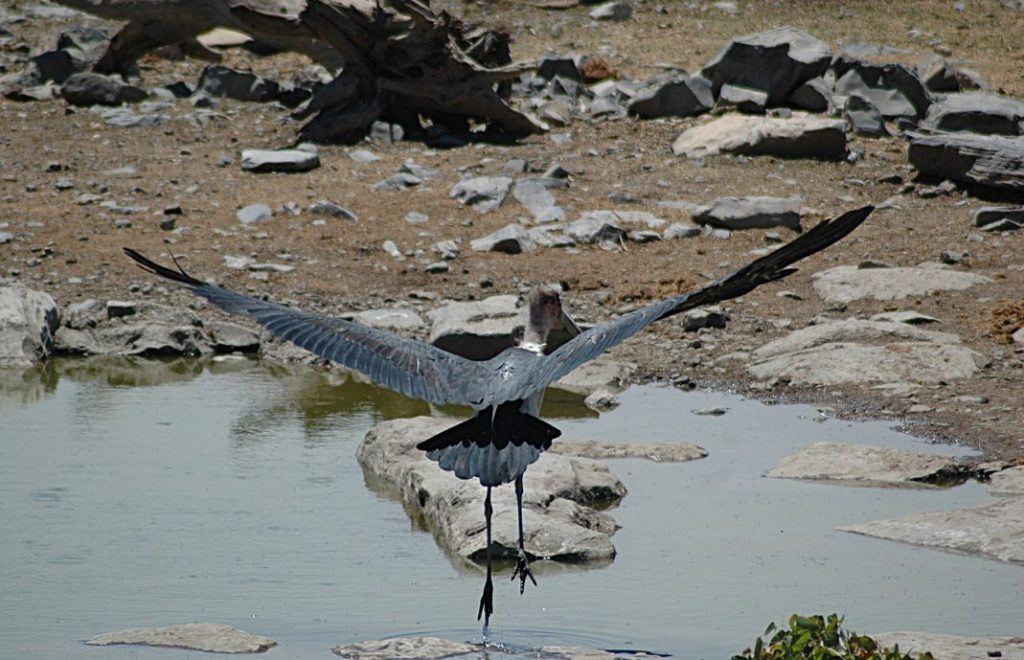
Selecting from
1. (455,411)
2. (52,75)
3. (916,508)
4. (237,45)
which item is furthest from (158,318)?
(237,45)

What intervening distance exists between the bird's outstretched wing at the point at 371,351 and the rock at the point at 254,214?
21.6 ft

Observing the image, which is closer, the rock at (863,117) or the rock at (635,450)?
the rock at (635,450)

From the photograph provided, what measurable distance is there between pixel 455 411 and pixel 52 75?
29.9ft

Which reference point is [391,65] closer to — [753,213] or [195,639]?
[753,213]

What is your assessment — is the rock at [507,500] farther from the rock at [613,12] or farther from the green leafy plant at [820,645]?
the rock at [613,12]

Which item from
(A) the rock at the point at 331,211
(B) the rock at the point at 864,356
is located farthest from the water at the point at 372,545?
(A) the rock at the point at 331,211

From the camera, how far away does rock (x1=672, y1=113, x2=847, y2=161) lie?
1439 centimetres

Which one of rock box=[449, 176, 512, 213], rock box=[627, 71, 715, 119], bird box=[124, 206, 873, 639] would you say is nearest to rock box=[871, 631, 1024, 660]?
bird box=[124, 206, 873, 639]

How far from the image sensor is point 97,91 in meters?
15.8

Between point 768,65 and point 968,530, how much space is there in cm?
985

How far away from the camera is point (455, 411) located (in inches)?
367

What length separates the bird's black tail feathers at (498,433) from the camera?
5.38 m

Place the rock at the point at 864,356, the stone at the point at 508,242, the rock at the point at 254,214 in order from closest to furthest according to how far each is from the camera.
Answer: the rock at the point at 864,356, the stone at the point at 508,242, the rock at the point at 254,214

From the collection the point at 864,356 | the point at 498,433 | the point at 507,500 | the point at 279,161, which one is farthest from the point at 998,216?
the point at 498,433
